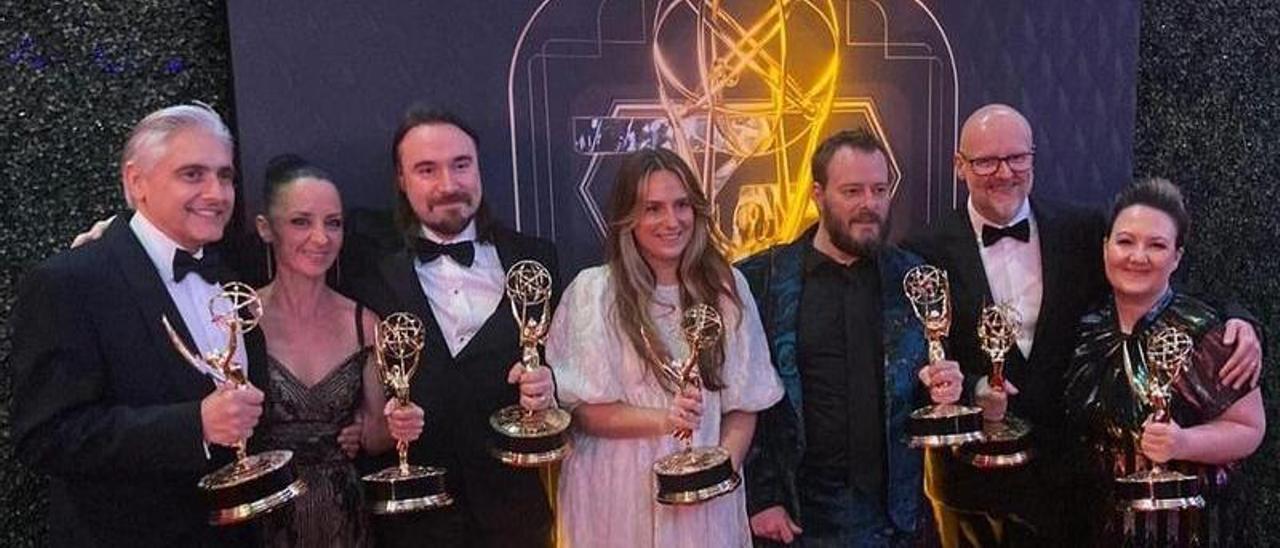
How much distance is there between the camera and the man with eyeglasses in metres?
3.27

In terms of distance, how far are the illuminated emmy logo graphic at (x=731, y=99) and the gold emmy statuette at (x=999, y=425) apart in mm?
743

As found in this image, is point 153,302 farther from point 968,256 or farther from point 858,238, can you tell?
point 968,256

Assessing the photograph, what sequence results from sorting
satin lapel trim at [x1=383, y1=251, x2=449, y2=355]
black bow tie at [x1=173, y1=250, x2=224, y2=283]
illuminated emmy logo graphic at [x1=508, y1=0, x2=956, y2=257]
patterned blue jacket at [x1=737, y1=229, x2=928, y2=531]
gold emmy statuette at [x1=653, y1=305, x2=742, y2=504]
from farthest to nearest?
illuminated emmy logo graphic at [x1=508, y1=0, x2=956, y2=257] → patterned blue jacket at [x1=737, y1=229, x2=928, y2=531] → satin lapel trim at [x1=383, y1=251, x2=449, y2=355] → gold emmy statuette at [x1=653, y1=305, x2=742, y2=504] → black bow tie at [x1=173, y1=250, x2=224, y2=283]

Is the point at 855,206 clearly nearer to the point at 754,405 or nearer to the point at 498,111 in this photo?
the point at 754,405

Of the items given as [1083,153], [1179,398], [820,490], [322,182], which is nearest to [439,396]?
[322,182]

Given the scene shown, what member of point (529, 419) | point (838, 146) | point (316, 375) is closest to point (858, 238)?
point (838, 146)

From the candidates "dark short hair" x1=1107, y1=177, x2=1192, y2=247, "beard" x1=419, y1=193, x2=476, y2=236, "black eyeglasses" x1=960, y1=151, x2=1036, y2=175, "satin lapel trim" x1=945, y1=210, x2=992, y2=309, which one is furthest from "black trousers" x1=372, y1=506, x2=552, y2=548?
"dark short hair" x1=1107, y1=177, x2=1192, y2=247

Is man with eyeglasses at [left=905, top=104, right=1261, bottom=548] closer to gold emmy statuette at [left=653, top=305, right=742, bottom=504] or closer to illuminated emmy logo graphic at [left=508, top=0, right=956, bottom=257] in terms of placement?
illuminated emmy logo graphic at [left=508, top=0, right=956, bottom=257]

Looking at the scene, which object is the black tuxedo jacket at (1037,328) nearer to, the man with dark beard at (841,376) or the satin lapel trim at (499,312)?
the man with dark beard at (841,376)

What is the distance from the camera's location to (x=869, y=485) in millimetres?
3176

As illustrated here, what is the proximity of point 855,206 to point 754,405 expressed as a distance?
67cm

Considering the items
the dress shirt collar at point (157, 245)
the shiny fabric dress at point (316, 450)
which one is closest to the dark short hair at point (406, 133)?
the shiny fabric dress at point (316, 450)

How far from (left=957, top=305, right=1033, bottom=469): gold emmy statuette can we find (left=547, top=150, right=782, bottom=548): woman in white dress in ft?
2.04

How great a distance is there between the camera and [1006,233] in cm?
329
